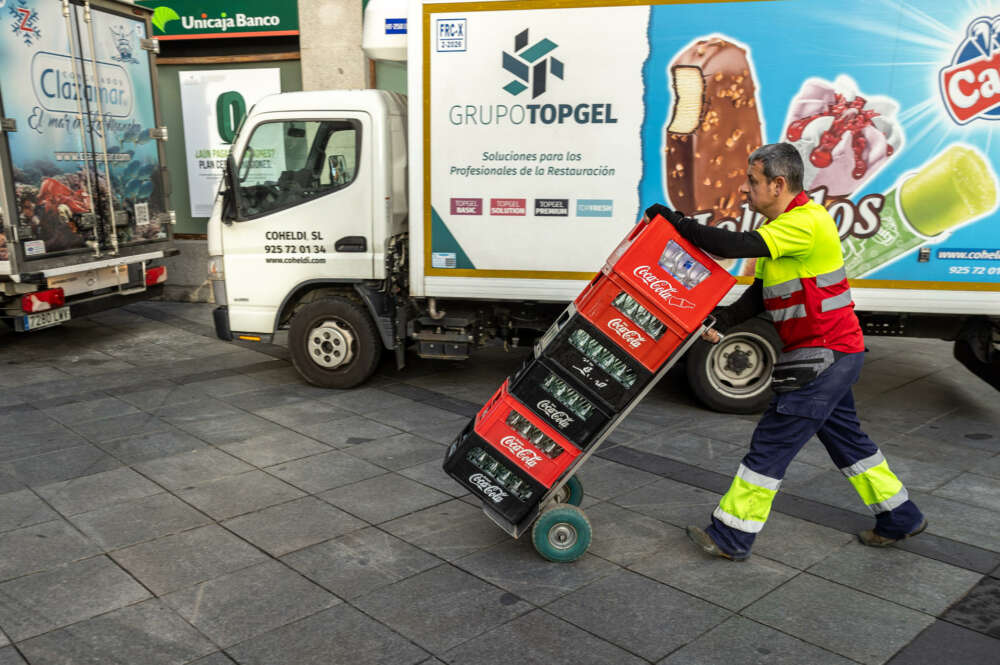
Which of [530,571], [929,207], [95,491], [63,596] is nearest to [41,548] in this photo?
[63,596]

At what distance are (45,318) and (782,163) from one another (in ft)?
23.2

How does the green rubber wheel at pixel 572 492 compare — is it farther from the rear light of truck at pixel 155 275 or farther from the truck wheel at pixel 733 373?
the rear light of truck at pixel 155 275

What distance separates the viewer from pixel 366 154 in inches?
263

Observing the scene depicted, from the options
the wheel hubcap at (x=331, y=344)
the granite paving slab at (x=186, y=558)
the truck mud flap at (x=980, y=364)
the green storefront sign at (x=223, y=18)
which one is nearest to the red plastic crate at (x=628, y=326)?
the granite paving slab at (x=186, y=558)

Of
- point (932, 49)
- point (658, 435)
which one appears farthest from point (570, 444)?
point (932, 49)

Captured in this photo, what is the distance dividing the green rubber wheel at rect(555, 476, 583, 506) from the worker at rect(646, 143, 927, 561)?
2.21ft

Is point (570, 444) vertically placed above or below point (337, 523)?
above

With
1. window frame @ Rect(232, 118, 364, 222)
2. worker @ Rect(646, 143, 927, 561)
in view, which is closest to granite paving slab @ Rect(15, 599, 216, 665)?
worker @ Rect(646, 143, 927, 561)

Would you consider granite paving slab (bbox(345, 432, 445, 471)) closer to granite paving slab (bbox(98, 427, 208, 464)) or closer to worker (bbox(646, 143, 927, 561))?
granite paving slab (bbox(98, 427, 208, 464))

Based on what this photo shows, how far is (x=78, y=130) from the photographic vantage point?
309 inches

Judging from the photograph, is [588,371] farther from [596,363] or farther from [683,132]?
[683,132]

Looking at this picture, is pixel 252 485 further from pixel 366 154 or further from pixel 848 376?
pixel 848 376

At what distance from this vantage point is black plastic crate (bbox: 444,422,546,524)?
12.7 ft

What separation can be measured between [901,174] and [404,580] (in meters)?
4.55
